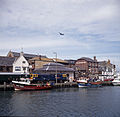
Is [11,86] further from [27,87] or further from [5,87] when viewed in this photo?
[27,87]

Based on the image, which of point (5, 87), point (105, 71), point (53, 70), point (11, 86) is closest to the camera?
point (5, 87)

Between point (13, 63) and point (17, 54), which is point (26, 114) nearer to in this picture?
point (13, 63)

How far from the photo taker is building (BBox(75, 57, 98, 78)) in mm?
119256

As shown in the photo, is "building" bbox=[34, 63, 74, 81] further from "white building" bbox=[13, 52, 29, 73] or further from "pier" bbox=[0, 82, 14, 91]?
"pier" bbox=[0, 82, 14, 91]

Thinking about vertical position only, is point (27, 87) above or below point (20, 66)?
below

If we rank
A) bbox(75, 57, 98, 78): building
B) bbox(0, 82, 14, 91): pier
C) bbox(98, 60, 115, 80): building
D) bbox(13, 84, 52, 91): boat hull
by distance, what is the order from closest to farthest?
bbox(0, 82, 14, 91): pier → bbox(13, 84, 52, 91): boat hull → bbox(75, 57, 98, 78): building → bbox(98, 60, 115, 80): building

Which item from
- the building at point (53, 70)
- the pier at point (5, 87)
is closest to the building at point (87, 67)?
the building at point (53, 70)

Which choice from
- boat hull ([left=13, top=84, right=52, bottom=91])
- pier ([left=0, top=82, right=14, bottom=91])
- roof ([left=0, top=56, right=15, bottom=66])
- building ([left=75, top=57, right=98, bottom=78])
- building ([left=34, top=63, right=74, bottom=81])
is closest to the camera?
pier ([left=0, top=82, right=14, bottom=91])

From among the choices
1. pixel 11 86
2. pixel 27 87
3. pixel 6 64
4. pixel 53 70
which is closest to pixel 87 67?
pixel 53 70

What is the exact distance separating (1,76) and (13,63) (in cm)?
1731

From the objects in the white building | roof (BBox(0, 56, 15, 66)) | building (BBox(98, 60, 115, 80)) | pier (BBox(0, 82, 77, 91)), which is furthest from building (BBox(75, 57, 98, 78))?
roof (BBox(0, 56, 15, 66))

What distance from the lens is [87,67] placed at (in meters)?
122

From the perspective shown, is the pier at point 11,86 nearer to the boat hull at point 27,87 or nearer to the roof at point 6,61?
the boat hull at point 27,87

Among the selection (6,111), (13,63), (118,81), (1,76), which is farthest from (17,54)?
(6,111)
